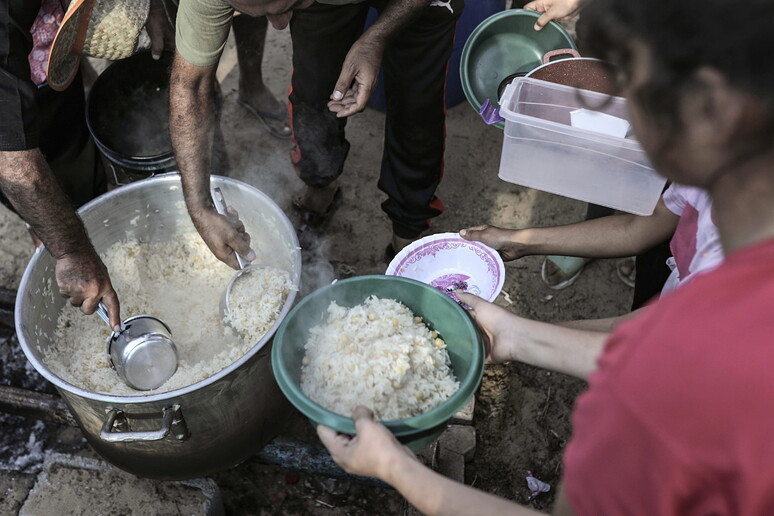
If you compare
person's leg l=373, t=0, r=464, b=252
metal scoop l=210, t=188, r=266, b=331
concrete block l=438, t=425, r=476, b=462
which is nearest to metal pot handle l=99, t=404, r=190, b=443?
metal scoop l=210, t=188, r=266, b=331

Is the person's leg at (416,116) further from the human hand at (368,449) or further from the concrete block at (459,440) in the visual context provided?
the human hand at (368,449)

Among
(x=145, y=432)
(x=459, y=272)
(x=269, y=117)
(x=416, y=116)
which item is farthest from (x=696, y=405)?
(x=269, y=117)

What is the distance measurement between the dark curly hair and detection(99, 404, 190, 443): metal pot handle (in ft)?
5.91

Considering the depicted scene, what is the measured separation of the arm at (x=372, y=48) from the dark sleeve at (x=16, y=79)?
120cm

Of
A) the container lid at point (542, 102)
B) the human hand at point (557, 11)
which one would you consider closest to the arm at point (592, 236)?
the container lid at point (542, 102)

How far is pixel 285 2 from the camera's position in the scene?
225cm

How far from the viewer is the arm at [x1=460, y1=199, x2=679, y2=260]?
7.48 feet

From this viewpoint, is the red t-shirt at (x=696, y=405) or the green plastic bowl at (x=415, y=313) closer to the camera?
the red t-shirt at (x=696, y=405)

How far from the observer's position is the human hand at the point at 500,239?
98.7 inches

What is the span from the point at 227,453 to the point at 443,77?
2065mm

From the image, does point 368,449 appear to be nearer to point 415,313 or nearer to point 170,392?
point 415,313

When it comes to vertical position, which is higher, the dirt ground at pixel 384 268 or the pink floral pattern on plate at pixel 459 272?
the pink floral pattern on plate at pixel 459 272

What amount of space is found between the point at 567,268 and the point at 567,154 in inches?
43.1

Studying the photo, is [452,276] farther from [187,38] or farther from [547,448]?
[187,38]
